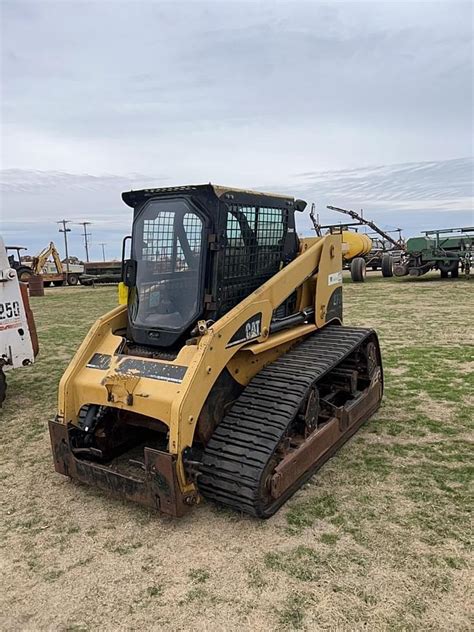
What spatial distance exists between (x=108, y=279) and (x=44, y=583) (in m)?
29.7

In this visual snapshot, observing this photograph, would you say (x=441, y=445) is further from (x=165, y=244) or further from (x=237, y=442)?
(x=165, y=244)

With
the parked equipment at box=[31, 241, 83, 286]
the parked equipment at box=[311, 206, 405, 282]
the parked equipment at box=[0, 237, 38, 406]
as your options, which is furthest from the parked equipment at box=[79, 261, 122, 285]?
the parked equipment at box=[0, 237, 38, 406]

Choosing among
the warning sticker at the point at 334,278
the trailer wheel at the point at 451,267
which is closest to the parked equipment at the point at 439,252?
the trailer wheel at the point at 451,267

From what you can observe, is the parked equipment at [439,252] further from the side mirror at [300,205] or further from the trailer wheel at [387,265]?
the side mirror at [300,205]

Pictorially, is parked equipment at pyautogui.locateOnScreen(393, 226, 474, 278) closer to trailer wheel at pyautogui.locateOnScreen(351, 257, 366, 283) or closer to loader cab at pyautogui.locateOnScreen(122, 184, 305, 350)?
trailer wheel at pyautogui.locateOnScreen(351, 257, 366, 283)

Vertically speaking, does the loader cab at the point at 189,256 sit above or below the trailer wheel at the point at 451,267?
above

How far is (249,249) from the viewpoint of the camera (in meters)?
4.79

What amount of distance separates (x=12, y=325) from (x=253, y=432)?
421 cm

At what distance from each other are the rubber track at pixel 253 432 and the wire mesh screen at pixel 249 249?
0.74 metres

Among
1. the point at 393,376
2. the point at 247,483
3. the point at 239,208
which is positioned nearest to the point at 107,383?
the point at 247,483

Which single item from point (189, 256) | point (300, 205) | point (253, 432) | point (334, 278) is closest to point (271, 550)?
point (253, 432)

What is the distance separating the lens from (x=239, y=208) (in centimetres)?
460

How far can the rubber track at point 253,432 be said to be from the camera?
12.2ft

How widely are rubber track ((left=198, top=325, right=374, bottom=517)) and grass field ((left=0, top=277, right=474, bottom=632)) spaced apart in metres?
0.28
